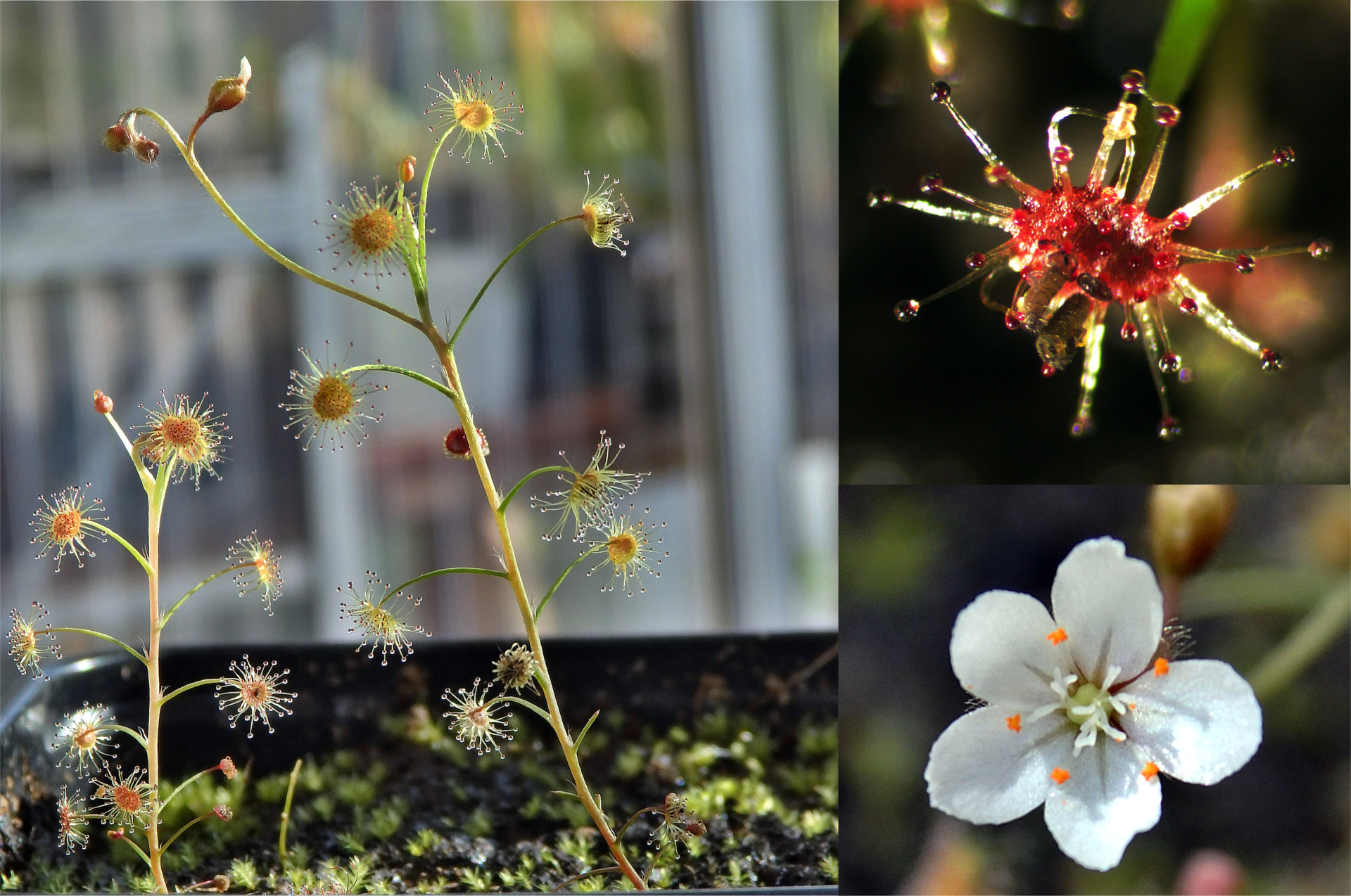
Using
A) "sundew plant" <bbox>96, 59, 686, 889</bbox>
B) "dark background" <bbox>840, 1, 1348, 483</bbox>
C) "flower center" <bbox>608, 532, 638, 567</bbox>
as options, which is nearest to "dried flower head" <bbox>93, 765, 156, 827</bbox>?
"sundew plant" <bbox>96, 59, 686, 889</bbox>

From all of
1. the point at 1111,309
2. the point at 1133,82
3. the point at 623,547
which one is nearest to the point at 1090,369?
the point at 1111,309

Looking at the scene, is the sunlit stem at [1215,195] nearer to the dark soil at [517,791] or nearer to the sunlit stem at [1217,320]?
the sunlit stem at [1217,320]

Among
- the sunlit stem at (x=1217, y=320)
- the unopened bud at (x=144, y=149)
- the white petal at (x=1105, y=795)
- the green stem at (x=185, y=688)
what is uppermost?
the unopened bud at (x=144, y=149)

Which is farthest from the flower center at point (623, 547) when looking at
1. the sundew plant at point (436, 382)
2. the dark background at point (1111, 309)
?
the dark background at point (1111, 309)

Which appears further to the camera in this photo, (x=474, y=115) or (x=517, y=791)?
(x=517, y=791)

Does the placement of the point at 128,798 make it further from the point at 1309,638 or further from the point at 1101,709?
the point at 1309,638

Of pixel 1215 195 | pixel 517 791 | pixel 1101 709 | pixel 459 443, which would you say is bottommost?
pixel 517 791
